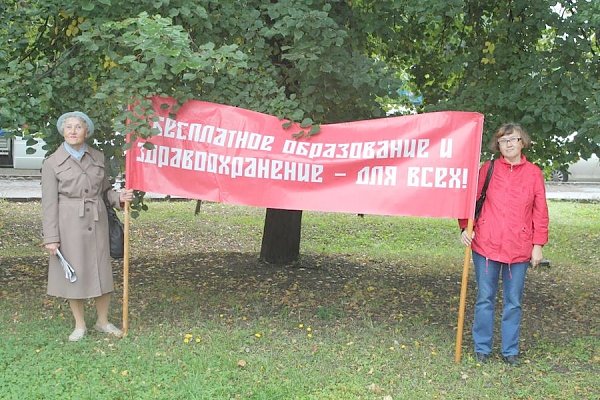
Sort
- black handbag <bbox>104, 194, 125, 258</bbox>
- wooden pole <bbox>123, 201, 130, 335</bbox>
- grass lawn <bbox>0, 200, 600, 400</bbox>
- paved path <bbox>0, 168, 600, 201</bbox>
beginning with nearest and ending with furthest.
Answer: grass lawn <bbox>0, 200, 600, 400</bbox> → wooden pole <bbox>123, 201, 130, 335</bbox> → black handbag <bbox>104, 194, 125, 258</bbox> → paved path <bbox>0, 168, 600, 201</bbox>

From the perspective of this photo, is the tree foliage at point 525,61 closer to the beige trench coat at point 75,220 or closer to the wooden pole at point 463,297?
the wooden pole at point 463,297

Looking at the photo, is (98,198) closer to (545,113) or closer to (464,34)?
(545,113)

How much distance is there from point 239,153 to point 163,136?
1.96 ft

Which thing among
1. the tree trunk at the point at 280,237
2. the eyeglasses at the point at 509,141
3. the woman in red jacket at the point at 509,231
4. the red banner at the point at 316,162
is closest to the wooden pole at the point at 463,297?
the woman in red jacket at the point at 509,231

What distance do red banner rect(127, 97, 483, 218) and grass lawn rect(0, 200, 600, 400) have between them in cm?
109

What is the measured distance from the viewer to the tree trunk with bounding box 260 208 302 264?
28.5 feet

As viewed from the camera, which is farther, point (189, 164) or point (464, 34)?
point (464, 34)

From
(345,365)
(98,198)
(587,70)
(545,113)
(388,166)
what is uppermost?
(587,70)

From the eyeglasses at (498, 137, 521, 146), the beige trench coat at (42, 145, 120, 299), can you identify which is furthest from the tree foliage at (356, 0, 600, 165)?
the beige trench coat at (42, 145, 120, 299)

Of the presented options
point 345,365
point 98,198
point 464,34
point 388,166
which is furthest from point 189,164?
point 464,34

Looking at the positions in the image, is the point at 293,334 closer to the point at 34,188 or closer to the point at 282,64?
the point at 282,64

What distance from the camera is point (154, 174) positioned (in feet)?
18.4

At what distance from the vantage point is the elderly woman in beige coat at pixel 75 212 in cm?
527

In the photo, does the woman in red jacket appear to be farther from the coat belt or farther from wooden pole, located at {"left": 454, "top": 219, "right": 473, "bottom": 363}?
the coat belt
